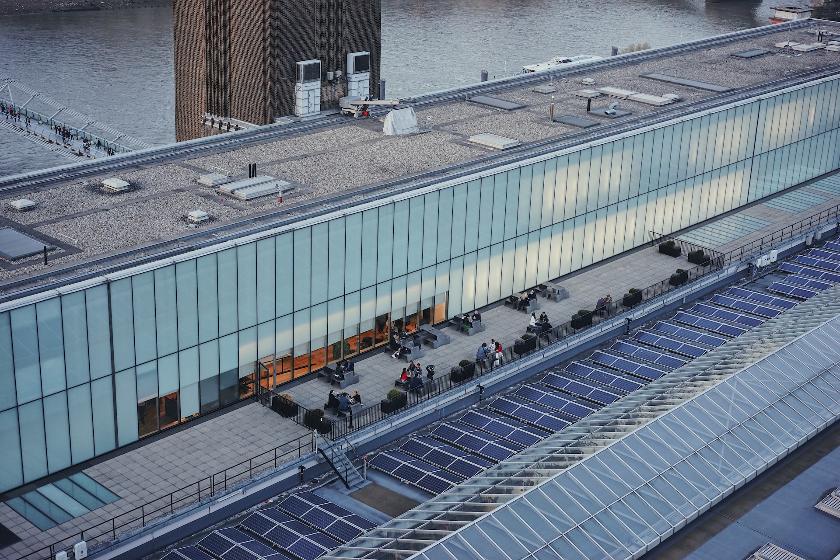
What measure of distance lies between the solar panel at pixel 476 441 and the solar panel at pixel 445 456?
427 mm

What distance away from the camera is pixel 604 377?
67125mm

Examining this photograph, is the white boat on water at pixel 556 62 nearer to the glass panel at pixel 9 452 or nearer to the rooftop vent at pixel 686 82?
the rooftop vent at pixel 686 82

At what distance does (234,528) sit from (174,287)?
11.7m

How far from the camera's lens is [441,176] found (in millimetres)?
71500

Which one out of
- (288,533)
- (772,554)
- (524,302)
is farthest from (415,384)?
(772,554)

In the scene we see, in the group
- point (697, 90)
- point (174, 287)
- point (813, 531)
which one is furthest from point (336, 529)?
point (697, 90)

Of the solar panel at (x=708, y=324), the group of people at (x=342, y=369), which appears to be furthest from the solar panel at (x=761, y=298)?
the group of people at (x=342, y=369)

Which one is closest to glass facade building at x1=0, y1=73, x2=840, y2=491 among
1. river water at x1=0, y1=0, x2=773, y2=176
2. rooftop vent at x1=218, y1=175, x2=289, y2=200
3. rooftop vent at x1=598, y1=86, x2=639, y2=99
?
rooftop vent at x1=218, y1=175, x2=289, y2=200

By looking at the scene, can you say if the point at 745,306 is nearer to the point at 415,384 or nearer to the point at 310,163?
the point at 415,384

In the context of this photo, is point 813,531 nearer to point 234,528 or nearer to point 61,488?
point 234,528

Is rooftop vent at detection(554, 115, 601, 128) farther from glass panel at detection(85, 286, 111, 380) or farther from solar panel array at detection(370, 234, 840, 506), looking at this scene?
glass panel at detection(85, 286, 111, 380)

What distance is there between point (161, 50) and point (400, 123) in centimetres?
9209

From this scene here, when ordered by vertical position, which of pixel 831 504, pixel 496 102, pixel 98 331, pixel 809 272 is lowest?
pixel 809 272

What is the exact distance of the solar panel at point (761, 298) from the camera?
3034 inches
